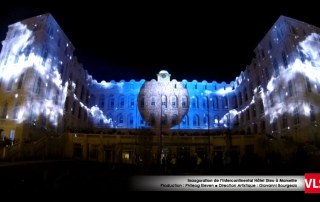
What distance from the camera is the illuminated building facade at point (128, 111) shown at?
102 feet

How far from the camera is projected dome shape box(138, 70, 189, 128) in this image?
50656 mm

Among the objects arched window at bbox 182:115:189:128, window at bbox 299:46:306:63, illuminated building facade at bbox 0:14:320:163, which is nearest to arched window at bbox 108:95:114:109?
illuminated building facade at bbox 0:14:320:163

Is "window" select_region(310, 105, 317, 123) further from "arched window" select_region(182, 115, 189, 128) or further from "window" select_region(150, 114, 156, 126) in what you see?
"window" select_region(150, 114, 156, 126)

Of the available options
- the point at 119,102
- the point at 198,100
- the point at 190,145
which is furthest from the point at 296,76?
the point at 119,102

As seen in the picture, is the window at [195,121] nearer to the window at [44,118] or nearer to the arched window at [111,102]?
the arched window at [111,102]

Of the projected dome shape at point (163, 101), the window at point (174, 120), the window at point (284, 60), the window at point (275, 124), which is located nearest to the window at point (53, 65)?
the projected dome shape at point (163, 101)

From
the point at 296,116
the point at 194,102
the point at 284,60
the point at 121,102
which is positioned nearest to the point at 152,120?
the point at 121,102

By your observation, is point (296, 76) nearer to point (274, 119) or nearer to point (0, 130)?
point (274, 119)

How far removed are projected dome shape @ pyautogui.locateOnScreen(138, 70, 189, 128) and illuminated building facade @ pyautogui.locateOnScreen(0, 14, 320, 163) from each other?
23 cm

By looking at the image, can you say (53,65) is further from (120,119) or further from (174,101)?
(174,101)

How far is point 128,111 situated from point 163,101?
26.1ft

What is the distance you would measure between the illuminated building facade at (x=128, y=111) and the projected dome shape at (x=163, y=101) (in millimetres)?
230

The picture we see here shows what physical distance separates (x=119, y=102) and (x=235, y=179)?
44.8 metres

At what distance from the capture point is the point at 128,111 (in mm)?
51469
